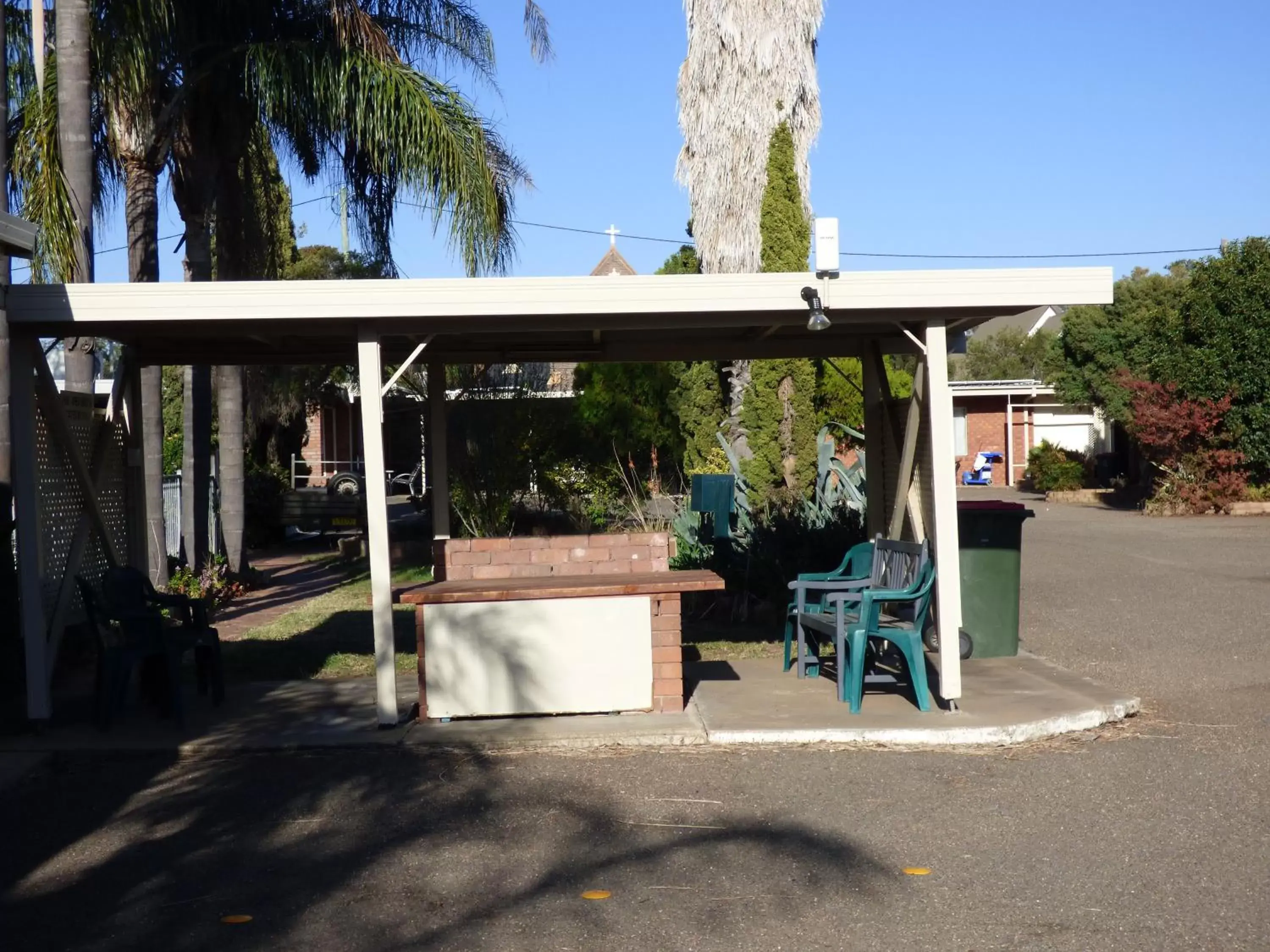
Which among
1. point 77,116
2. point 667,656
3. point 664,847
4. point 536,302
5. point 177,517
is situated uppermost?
point 77,116

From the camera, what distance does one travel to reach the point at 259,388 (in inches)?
1045

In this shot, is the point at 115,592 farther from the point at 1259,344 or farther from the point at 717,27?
the point at 1259,344

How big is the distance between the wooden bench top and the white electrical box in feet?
6.16

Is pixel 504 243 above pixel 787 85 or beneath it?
beneath

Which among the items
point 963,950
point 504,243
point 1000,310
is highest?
point 504,243

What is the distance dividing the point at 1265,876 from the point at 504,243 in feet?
33.0

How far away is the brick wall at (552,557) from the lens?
8617mm

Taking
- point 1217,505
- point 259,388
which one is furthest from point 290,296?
point 1217,505

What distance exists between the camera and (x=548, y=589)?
25.0 feet

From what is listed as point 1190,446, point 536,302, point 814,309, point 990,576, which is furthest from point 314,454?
point 814,309

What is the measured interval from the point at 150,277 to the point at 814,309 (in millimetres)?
8434

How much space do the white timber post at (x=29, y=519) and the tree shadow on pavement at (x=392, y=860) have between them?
629mm

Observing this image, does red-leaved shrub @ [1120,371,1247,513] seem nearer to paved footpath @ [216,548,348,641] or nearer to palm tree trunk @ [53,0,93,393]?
paved footpath @ [216,548,348,641]

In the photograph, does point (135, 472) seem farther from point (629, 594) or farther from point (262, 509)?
point (262, 509)
